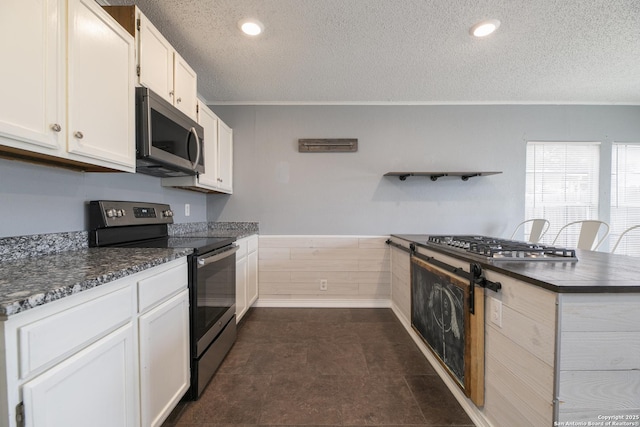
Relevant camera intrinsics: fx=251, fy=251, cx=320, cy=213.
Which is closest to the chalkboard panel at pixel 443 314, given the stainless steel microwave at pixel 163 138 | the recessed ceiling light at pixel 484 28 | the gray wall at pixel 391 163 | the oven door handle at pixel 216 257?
the gray wall at pixel 391 163

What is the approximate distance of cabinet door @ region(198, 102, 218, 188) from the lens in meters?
2.20

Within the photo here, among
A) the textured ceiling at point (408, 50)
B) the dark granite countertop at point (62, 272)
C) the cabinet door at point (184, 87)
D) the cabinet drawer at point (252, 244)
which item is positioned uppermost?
the textured ceiling at point (408, 50)

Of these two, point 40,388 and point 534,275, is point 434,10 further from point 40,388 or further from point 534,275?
point 40,388

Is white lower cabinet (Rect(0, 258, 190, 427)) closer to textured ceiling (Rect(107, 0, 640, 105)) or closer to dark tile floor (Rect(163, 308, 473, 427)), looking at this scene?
dark tile floor (Rect(163, 308, 473, 427))

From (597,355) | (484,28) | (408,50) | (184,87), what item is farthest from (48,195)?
(484,28)

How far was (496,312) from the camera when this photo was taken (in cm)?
112

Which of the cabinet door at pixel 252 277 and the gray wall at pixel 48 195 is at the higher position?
the gray wall at pixel 48 195

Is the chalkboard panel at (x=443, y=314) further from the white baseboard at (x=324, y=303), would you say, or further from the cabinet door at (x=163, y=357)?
the cabinet door at (x=163, y=357)

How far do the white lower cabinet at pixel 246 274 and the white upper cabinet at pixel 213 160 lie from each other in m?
0.62

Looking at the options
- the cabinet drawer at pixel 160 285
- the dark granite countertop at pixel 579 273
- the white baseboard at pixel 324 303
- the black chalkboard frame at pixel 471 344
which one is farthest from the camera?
the white baseboard at pixel 324 303

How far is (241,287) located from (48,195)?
56.9 inches

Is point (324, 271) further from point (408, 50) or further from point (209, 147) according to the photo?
point (408, 50)

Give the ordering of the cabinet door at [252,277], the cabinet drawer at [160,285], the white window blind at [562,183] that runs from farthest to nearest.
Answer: the white window blind at [562,183], the cabinet door at [252,277], the cabinet drawer at [160,285]

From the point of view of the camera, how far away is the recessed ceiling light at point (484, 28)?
167 cm
